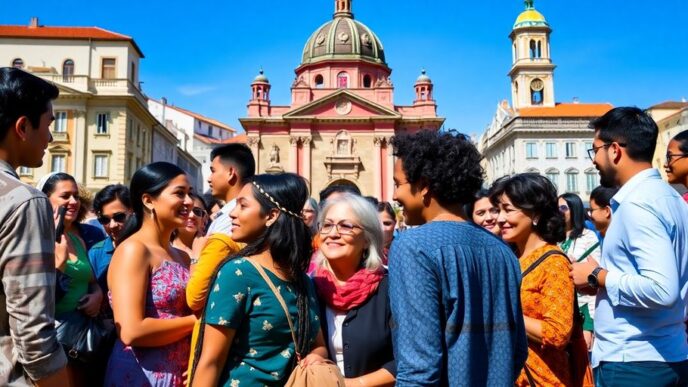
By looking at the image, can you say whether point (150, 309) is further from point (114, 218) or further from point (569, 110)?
point (569, 110)

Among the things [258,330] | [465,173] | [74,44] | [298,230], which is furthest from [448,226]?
[74,44]

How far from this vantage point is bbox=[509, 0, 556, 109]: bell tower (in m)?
57.5

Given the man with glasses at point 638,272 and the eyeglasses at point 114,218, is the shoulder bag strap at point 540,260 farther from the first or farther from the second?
the eyeglasses at point 114,218

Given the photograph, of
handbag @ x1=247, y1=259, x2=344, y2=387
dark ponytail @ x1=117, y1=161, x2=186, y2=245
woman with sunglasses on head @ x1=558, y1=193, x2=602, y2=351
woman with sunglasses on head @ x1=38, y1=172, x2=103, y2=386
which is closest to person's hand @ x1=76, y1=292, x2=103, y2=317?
woman with sunglasses on head @ x1=38, y1=172, x2=103, y2=386

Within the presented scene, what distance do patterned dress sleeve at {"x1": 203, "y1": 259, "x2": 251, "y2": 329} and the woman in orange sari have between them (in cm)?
160

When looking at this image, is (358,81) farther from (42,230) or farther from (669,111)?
(42,230)

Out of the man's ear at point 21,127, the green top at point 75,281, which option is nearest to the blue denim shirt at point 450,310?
the man's ear at point 21,127

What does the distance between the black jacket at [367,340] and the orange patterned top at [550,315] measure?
86 cm

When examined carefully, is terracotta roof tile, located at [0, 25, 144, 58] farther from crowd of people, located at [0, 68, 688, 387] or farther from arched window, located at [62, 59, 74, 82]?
crowd of people, located at [0, 68, 688, 387]

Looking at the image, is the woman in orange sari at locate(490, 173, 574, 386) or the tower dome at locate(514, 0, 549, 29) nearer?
the woman in orange sari at locate(490, 173, 574, 386)

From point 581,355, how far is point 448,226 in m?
1.49

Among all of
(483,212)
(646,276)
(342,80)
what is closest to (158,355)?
(646,276)

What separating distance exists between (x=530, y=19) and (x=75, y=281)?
208 ft

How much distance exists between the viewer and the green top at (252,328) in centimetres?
250
